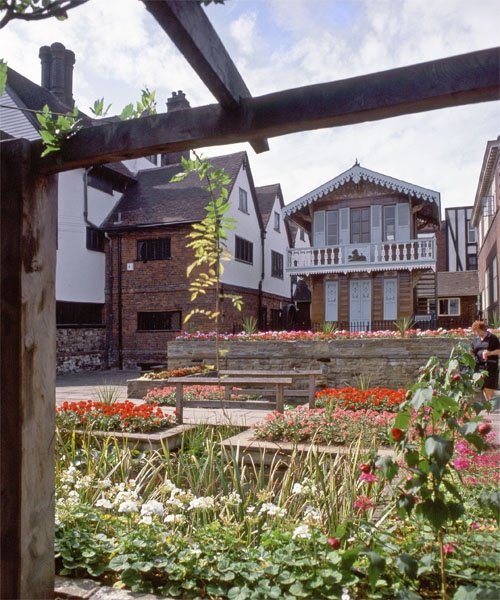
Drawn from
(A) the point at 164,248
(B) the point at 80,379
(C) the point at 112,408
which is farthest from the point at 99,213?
(C) the point at 112,408

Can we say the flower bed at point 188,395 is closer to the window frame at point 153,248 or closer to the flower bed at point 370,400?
the flower bed at point 370,400

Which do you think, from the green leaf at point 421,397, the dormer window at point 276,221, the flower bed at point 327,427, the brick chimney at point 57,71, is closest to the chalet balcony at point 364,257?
A: the dormer window at point 276,221

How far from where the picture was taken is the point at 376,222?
21.7m

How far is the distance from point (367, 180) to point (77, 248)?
37.9 feet

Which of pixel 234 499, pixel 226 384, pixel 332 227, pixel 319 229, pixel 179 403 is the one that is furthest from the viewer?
pixel 319 229

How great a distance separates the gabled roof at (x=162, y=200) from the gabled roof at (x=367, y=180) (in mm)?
3234

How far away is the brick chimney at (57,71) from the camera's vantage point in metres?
22.0

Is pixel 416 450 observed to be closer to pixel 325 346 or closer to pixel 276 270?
pixel 325 346

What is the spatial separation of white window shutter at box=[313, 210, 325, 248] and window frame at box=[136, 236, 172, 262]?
6161mm

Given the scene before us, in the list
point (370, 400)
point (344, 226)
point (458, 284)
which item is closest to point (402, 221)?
point (344, 226)

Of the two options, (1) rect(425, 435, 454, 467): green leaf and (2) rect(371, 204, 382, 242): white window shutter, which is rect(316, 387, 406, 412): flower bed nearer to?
(1) rect(425, 435, 454, 467): green leaf

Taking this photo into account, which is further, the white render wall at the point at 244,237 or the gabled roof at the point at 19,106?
the white render wall at the point at 244,237

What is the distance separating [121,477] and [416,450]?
9.94 ft

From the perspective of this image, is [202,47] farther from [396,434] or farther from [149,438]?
[149,438]
